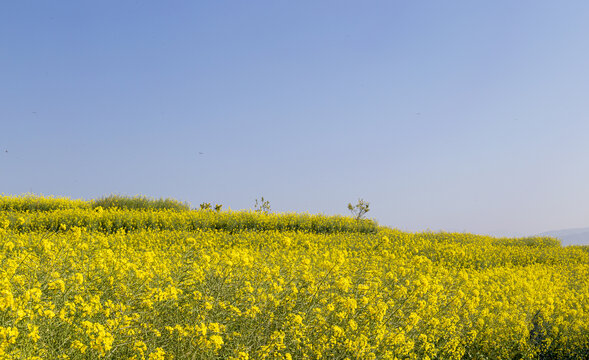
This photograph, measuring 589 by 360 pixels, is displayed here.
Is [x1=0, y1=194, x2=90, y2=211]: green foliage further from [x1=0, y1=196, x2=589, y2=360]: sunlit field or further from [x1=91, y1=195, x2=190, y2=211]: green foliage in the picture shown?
[x1=0, y1=196, x2=589, y2=360]: sunlit field

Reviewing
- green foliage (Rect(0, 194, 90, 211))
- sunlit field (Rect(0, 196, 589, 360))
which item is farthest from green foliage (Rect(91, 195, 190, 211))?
sunlit field (Rect(0, 196, 589, 360))

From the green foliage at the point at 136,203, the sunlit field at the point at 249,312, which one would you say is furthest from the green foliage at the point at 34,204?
the sunlit field at the point at 249,312

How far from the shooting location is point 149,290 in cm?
416

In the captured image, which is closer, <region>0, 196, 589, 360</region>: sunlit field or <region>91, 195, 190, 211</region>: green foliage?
<region>0, 196, 589, 360</region>: sunlit field

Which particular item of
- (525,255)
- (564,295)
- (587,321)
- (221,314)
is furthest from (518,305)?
(525,255)

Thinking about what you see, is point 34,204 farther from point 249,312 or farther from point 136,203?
point 249,312

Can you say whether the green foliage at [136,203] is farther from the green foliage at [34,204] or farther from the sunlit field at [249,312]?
the sunlit field at [249,312]

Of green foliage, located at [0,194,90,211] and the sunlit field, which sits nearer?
the sunlit field

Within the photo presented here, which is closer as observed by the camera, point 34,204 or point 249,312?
point 249,312

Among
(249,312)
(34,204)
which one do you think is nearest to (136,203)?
(34,204)

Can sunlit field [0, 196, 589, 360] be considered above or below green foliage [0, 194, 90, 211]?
below

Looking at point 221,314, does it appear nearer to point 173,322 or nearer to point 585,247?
point 173,322

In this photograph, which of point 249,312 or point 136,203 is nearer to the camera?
point 249,312

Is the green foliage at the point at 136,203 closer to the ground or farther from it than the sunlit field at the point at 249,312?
farther from it
